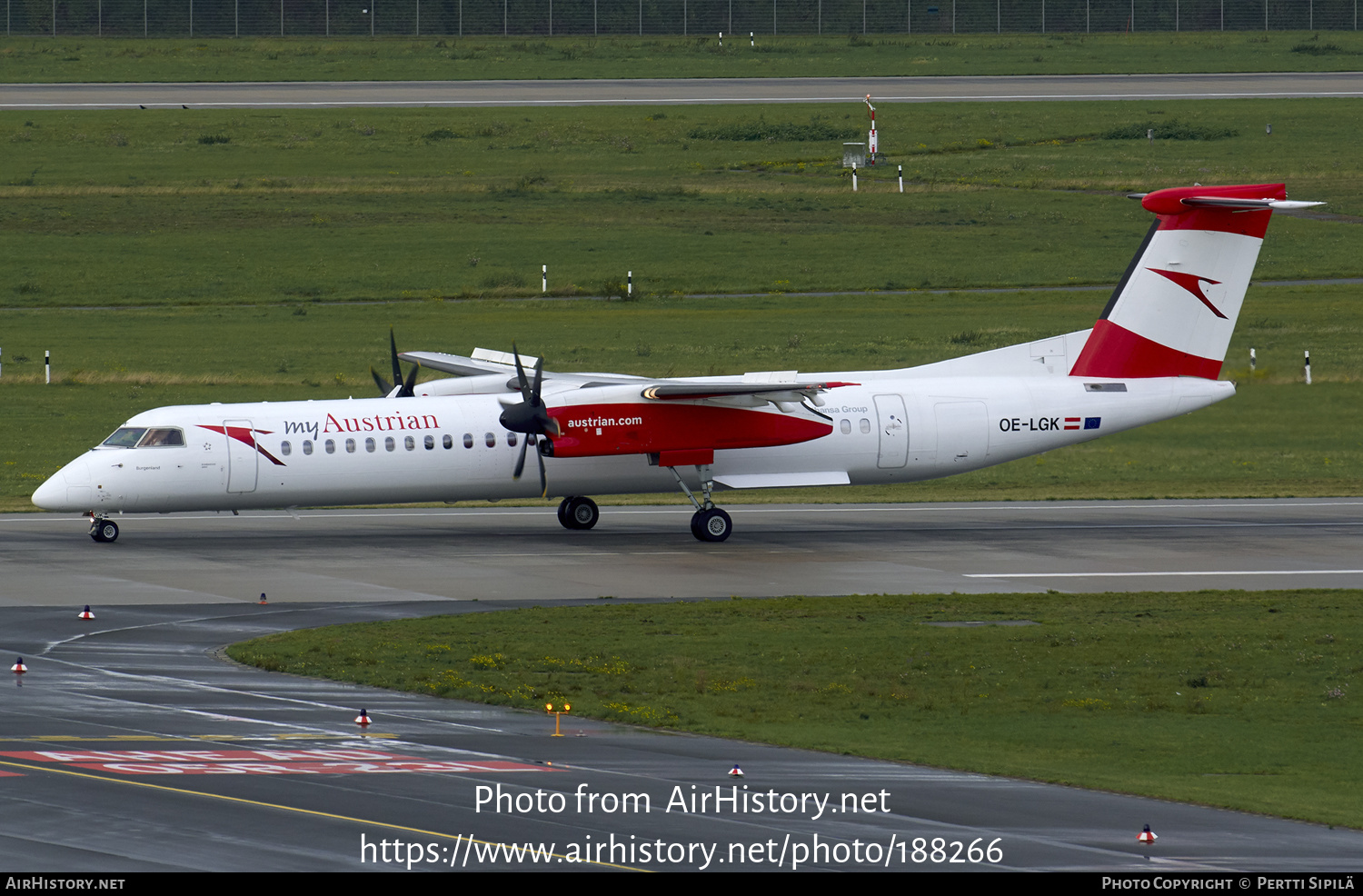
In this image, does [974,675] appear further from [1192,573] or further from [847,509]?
[847,509]

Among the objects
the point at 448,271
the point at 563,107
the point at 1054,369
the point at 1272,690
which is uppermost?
the point at 563,107

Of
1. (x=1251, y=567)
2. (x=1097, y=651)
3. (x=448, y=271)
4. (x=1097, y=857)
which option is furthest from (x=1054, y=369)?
(x=448, y=271)

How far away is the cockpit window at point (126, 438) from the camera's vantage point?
31016 mm

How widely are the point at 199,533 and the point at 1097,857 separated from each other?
24.4 m

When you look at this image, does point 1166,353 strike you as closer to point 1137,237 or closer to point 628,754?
point 628,754

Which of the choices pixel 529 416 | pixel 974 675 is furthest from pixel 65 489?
pixel 974 675

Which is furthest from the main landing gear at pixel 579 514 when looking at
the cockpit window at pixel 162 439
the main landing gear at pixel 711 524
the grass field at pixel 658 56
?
the grass field at pixel 658 56

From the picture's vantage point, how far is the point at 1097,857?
41.7ft

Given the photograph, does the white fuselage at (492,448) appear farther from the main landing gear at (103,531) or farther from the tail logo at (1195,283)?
the tail logo at (1195,283)

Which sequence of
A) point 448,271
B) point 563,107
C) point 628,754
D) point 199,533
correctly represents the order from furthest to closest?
point 563,107, point 448,271, point 199,533, point 628,754

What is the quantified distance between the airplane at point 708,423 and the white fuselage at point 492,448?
38 millimetres

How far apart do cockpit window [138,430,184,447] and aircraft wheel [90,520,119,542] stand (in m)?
1.76

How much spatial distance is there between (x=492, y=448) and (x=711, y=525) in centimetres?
464

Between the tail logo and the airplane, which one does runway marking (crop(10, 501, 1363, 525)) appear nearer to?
the airplane
